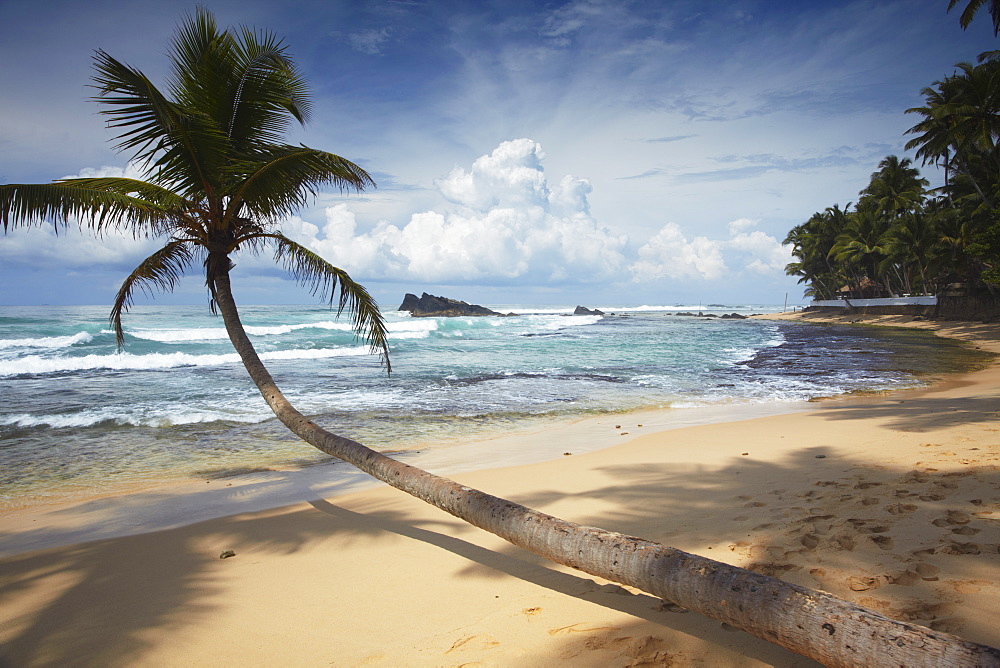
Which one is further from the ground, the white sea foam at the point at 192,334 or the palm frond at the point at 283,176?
the palm frond at the point at 283,176

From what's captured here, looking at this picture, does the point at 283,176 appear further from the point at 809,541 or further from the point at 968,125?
the point at 968,125

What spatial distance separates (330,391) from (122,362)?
12.6 metres

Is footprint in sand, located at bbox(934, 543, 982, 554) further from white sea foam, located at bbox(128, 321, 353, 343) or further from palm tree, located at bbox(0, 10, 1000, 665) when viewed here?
white sea foam, located at bbox(128, 321, 353, 343)

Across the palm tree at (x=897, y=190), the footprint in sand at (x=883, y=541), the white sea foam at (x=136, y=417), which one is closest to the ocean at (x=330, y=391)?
the white sea foam at (x=136, y=417)

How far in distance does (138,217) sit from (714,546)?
6764mm

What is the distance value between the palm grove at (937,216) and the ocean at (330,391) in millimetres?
9444

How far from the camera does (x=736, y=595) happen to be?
6.52 feet

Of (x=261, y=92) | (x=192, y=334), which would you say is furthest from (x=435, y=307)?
(x=261, y=92)

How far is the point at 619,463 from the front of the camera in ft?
20.4

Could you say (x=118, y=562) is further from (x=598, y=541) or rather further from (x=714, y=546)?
(x=714, y=546)

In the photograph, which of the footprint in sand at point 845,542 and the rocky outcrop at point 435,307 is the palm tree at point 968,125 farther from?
the rocky outcrop at point 435,307

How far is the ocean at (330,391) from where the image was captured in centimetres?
771

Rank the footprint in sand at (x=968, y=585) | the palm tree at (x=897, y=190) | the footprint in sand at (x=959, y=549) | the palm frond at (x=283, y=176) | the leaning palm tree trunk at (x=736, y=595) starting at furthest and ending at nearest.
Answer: the palm tree at (x=897, y=190), the palm frond at (x=283, y=176), the footprint in sand at (x=959, y=549), the footprint in sand at (x=968, y=585), the leaning palm tree trunk at (x=736, y=595)

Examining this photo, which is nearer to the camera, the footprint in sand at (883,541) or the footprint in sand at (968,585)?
the footprint in sand at (968,585)
